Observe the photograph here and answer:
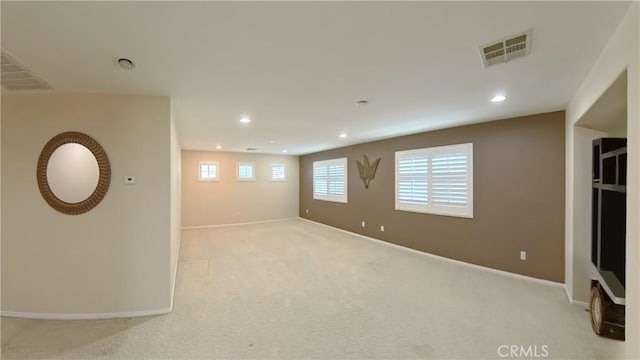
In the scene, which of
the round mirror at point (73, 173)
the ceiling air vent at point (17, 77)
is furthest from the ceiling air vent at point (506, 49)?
the round mirror at point (73, 173)

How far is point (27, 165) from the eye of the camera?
8.87 feet

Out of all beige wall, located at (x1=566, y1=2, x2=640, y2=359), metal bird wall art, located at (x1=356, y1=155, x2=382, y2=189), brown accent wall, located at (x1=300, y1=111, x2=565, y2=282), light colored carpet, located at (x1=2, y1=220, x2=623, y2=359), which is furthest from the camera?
metal bird wall art, located at (x1=356, y1=155, x2=382, y2=189)

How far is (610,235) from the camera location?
2.08 meters

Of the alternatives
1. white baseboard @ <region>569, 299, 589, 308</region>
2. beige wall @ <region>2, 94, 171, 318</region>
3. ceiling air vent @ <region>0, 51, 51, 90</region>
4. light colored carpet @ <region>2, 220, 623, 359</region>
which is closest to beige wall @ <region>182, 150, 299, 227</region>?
light colored carpet @ <region>2, 220, 623, 359</region>

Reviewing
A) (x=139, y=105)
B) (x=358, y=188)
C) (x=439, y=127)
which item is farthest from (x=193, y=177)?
(x=439, y=127)

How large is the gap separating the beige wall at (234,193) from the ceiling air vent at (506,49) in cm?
754

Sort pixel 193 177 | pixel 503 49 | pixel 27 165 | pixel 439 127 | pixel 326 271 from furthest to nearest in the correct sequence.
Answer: pixel 193 177 → pixel 439 127 → pixel 326 271 → pixel 27 165 → pixel 503 49

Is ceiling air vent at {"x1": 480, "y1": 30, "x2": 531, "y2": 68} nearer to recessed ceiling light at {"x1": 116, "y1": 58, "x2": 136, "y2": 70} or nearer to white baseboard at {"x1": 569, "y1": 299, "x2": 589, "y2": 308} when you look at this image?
recessed ceiling light at {"x1": 116, "y1": 58, "x2": 136, "y2": 70}

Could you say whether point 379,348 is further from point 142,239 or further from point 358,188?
point 358,188

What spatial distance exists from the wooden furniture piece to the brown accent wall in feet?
4.02

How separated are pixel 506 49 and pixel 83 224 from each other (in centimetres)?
410

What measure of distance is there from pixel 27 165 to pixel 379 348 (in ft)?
12.7

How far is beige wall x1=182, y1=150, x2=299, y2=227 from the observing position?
7.78 m

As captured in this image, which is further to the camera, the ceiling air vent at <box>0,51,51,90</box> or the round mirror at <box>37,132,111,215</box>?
the round mirror at <box>37,132,111,215</box>
